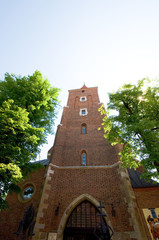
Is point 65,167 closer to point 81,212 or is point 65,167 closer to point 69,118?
point 81,212

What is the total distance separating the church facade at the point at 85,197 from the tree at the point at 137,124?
244cm

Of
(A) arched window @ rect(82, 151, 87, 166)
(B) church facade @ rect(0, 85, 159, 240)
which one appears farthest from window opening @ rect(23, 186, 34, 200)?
(A) arched window @ rect(82, 151, 87, 166)

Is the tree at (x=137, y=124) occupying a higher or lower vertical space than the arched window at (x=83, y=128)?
lower

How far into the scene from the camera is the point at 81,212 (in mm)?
8945

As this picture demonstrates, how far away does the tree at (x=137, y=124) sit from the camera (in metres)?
6.78

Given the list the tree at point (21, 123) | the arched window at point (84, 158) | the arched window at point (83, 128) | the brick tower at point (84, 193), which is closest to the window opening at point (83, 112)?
the arched window at point (83, 128)

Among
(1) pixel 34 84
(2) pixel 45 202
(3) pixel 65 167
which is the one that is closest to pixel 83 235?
(2) pixel 45 202

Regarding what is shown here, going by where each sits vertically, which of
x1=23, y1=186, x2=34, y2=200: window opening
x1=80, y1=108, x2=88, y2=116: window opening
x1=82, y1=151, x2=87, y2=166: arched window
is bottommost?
x1=23, y1=186, x2=34, y2=200: window opening

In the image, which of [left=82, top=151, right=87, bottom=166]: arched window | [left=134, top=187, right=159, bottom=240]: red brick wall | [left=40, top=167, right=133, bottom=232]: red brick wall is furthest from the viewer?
[left=82, top=151, right=87, bottom=166]: arched window

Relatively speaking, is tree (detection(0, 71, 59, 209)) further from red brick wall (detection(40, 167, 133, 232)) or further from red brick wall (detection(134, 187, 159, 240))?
red brick wall (detection(134, 187, 159, 240))

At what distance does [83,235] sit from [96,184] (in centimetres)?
299

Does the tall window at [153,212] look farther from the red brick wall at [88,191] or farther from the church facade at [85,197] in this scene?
the red brick wall at [88,191]

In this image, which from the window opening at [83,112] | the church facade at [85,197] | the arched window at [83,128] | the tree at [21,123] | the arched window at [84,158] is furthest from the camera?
the window opening at [83,112]

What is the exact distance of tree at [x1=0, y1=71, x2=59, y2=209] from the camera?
6.66 metres
